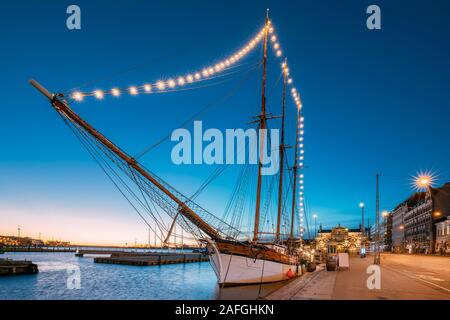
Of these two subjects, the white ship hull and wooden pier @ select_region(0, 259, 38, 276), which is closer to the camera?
the white ship hull

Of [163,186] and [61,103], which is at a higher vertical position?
[61,103]

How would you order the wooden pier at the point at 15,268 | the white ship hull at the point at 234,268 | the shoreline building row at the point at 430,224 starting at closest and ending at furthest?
the white ship hull at the point at 234,268
the wooden pier at the point at 15,268
the shoreline building row at the point at 430,224

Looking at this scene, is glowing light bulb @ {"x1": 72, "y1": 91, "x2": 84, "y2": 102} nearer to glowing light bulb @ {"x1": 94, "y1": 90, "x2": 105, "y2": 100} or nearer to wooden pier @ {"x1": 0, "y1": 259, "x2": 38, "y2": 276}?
glowing light bulb @ {"x1": 94, "y1": 90, "x2": 105, "y2": 100}

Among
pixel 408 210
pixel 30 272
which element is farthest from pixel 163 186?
pixel 408 210

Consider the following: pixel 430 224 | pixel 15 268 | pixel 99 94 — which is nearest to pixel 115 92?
pixel 99 94

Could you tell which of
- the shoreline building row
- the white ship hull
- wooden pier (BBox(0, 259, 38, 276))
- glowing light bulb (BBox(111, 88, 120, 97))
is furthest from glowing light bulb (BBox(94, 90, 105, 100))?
the shoreline building row

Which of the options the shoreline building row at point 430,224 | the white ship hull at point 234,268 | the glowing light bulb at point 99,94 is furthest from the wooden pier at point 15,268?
the shoreline building row at point 430,224

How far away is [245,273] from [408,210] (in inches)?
4294

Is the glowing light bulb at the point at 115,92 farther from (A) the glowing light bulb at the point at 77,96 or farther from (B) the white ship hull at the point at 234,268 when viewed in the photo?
(B) the white ship hull at the point at 234,268

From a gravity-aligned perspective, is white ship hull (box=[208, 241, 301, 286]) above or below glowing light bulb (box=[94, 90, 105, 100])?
below
